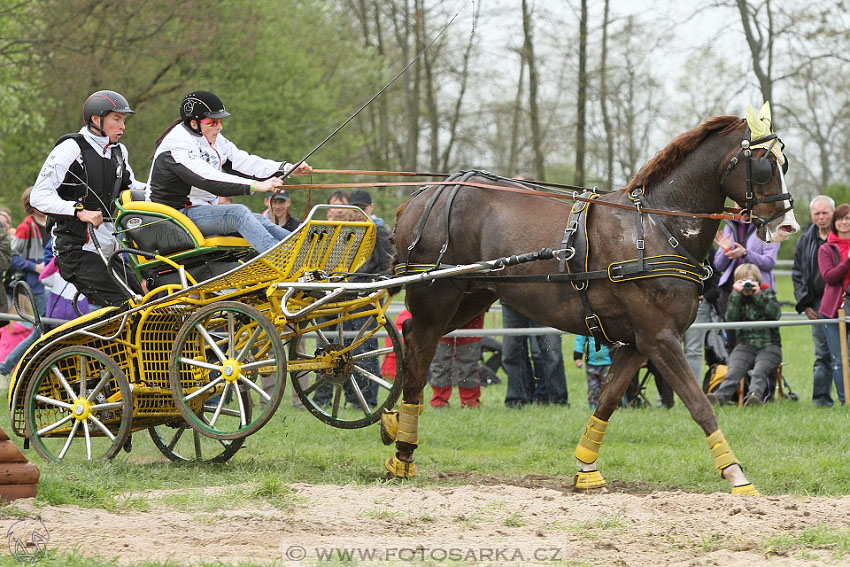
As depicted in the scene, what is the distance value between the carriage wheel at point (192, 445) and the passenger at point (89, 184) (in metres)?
1.06

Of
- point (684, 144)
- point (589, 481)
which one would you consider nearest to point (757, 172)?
point (684, 144)

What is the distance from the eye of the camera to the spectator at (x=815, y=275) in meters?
10.8

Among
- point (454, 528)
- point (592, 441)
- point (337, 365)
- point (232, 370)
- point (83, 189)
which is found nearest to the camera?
point (454, 528)

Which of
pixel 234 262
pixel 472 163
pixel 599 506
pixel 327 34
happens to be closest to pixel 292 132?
pixel 327 34

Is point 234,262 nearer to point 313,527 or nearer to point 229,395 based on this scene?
point 229,395

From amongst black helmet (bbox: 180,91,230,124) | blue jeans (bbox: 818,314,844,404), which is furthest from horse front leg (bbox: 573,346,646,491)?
blue jeans (bbox: 818,314,844,404)

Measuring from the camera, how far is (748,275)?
1096cm

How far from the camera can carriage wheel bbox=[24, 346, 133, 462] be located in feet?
23.6

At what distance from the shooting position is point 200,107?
709 cm

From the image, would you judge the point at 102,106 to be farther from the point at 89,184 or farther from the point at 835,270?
the point at 835,270

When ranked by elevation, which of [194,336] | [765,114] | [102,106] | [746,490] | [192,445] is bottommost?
[192,445]

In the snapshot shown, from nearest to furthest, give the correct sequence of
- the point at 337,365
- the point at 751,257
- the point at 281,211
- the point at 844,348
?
1. the point at 337,365
2. the point at 281,211
3. the point at 844,348
4. the point at 751,257

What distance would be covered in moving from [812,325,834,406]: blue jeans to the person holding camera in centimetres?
39

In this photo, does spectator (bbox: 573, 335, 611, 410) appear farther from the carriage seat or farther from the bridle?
the carriage seat
